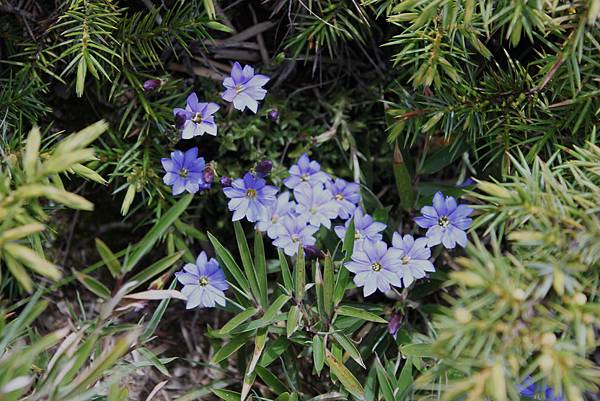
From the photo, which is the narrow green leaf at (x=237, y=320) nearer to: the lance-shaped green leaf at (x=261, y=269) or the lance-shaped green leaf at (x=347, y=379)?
the lance-shaped green leaf at (x=261, y=269)

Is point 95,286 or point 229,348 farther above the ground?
point 95,286

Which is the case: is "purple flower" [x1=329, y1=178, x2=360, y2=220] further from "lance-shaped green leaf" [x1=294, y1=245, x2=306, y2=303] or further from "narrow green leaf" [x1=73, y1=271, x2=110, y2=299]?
"narrow green leaf" [x1=73, y1=271, x2=110, y2=299]

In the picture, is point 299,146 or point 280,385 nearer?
point 280,385

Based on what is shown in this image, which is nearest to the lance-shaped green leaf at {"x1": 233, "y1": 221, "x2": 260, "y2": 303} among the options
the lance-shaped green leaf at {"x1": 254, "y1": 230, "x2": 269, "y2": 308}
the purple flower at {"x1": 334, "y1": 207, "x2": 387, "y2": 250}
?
the lance-shaped green leaf at {"x1": 254, "y1": 230, "x2": 269, "y2": 308}

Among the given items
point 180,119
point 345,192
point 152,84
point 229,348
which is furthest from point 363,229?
point 152,84

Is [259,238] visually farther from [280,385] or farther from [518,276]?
[518,276]

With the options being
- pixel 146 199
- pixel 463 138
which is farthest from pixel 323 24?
pixel 146 199

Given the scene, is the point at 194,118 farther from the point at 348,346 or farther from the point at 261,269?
the point at 348,346
